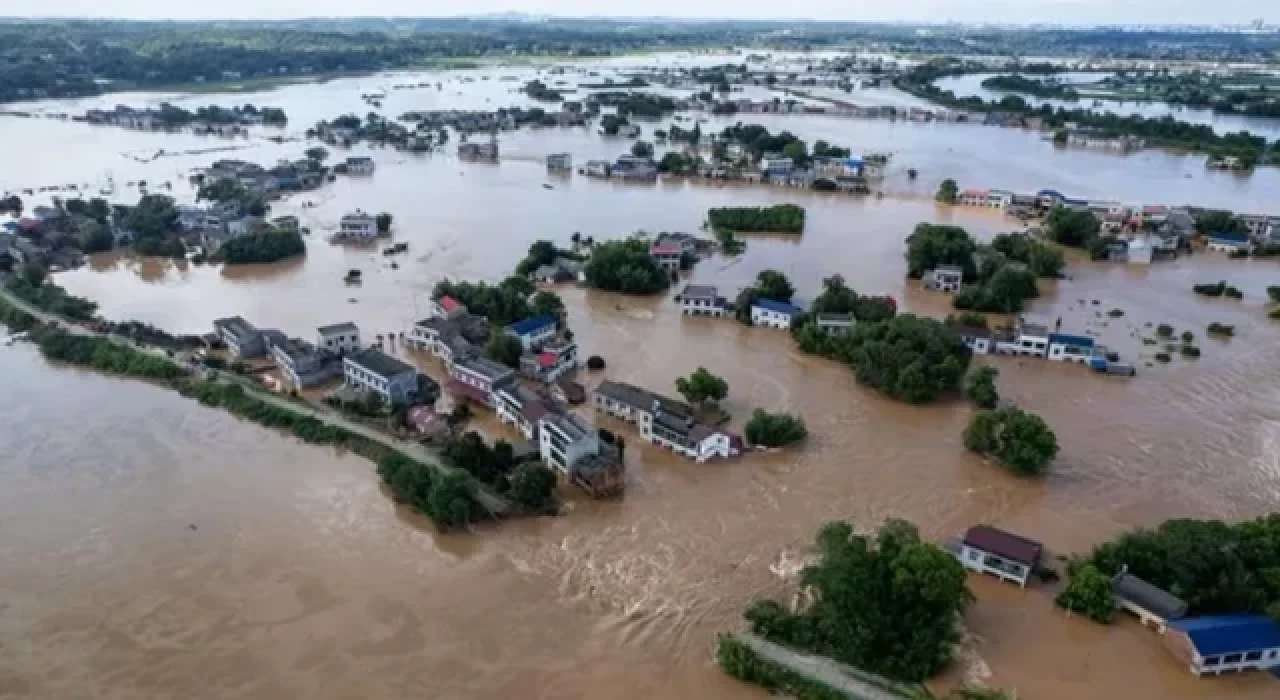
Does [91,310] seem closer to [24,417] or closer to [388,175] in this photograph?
[24,417]

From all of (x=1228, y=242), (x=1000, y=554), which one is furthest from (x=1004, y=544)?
(x=1228, y=242)

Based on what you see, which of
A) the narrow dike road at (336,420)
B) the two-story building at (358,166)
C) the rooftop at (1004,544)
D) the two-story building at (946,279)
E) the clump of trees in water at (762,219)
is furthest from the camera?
the two-story building at (358,166)

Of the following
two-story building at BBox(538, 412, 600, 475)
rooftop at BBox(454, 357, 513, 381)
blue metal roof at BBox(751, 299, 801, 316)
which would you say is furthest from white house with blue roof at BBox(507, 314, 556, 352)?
blue metal roof at BBox(751, 299, 801, 316)

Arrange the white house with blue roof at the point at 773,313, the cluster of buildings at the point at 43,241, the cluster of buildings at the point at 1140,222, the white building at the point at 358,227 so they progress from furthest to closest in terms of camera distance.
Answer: the white building at the point at 358,227
the cluster of buildings at the point at 1140,222
the cluster of buildings at the point at 43,241
the white house with blue roof at the point at 773,313

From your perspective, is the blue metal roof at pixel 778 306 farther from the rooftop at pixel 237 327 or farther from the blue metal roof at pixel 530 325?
the rooftop at pixel 237 327

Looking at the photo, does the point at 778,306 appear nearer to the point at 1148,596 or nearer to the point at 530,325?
the point at 530,325

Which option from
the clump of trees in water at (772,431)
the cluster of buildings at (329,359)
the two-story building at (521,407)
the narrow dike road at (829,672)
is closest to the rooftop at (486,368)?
the two-story building at (521,407)

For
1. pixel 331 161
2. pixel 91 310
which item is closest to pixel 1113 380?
pixel 91 310
